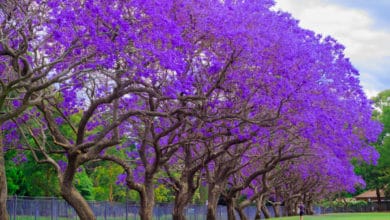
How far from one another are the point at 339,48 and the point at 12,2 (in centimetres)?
1415

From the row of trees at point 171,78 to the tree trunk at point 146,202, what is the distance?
0.19 ft

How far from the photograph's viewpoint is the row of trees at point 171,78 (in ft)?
48.4

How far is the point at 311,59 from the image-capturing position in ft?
66.1

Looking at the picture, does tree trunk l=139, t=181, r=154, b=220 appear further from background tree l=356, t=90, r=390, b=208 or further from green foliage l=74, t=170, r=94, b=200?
background tree l=356, t=90, r=390, b=208

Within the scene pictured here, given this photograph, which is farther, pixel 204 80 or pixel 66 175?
pixel 204 80

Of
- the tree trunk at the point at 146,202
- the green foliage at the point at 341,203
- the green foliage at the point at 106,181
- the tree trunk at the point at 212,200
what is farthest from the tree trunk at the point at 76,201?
the green foliage at the point at 341,203

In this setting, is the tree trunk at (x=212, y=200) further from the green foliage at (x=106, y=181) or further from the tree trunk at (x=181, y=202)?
the green foliage at (x=106, y=181)

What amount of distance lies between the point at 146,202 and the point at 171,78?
22.0ft

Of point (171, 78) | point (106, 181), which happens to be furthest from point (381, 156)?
point (171, 78)

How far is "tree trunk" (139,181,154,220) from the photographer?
2203 centimetres

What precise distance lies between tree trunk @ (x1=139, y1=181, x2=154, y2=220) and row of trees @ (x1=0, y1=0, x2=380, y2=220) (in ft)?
0.19

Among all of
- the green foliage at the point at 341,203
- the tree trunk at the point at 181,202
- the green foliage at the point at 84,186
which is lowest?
the green foliage at the point at 341,203

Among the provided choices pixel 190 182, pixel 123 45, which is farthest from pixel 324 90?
pixel 123 45

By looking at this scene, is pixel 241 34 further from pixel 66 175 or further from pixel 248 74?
pixel 66 175
